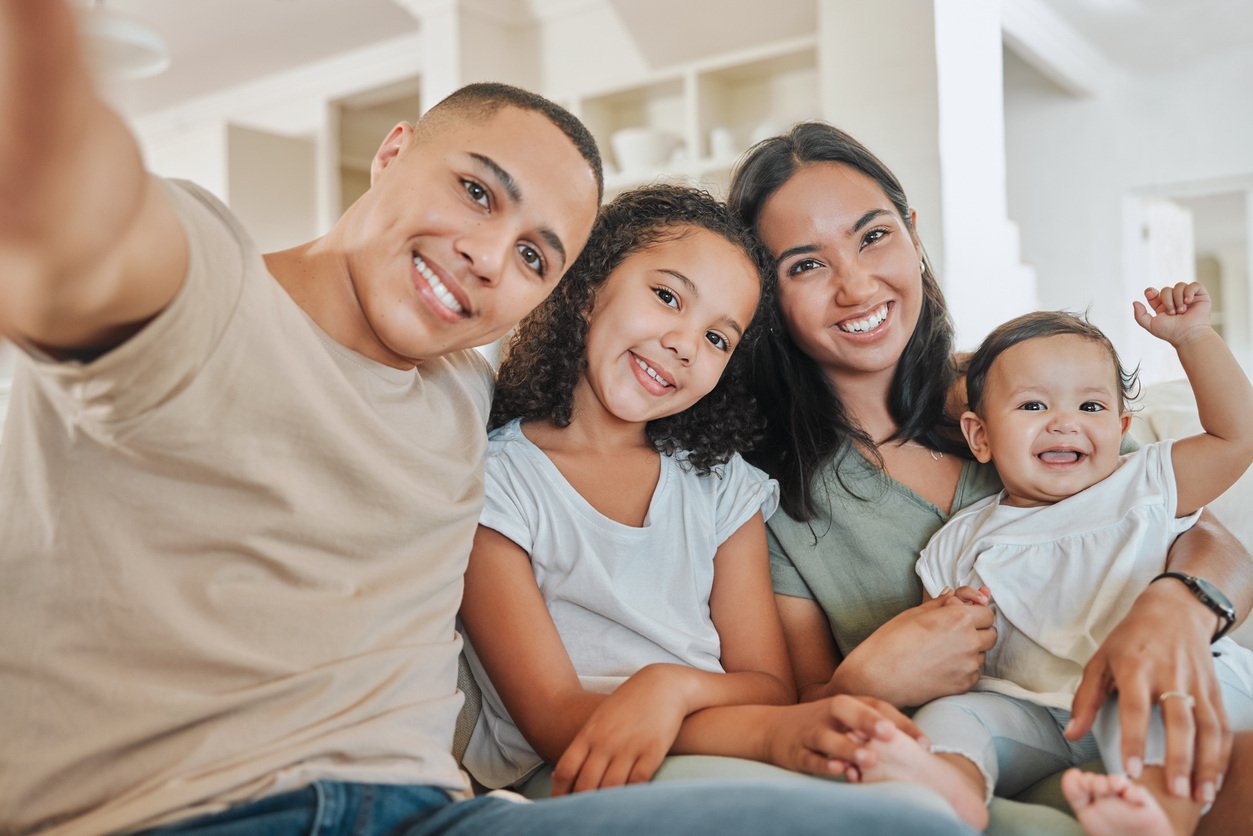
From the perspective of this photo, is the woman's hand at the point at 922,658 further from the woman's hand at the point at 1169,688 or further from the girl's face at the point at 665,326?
the girl's face at the point at 665,326

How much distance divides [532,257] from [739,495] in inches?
19.0

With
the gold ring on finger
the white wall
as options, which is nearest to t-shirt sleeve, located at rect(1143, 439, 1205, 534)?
the gold ring on finger

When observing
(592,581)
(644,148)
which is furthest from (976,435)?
(644,148)

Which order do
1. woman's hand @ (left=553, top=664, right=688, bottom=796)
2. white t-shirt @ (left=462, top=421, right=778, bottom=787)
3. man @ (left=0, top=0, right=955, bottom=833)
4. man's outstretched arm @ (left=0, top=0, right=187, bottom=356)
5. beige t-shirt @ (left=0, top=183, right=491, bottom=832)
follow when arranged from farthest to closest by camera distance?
white t-shirt @ (left=462, top=421, right=778, bottom=787)
woman's hand @ (left=553, top=664, right=688, bottom=796)
beige t-shirt @ (left=0, top=183, right=491, bottom=832)
man @ (left=0, top=0, right=955, bottom=833)
man's outstretched arm @ (left=0, top=0, right=187, bottom=356)

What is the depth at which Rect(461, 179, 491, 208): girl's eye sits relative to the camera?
1.05 m

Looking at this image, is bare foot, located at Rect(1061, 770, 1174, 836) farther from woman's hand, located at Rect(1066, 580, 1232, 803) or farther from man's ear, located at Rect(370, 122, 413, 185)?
man's ear, located at Rect(370, 122, 413, 185)

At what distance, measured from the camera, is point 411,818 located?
904mm

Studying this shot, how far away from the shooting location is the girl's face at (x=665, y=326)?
1.32 metres

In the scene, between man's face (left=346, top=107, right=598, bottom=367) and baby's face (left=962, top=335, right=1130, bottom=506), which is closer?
man's face (left=346, top=107, right=598, bottom=367)

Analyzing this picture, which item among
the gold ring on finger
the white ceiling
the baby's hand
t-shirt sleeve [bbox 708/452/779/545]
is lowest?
the gold ring on finger

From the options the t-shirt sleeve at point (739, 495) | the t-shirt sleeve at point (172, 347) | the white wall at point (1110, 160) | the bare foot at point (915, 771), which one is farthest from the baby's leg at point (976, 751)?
the white wall at point (1110, 160)

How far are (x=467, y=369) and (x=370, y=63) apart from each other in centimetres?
464

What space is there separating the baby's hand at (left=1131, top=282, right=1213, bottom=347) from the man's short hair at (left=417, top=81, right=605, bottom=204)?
2.27 feet

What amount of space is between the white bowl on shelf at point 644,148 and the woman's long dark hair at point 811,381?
2.78 metres
